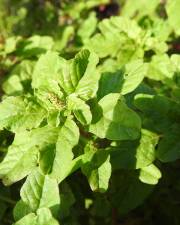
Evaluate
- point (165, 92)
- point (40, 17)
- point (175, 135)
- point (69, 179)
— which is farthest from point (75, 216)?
point (40, 17)

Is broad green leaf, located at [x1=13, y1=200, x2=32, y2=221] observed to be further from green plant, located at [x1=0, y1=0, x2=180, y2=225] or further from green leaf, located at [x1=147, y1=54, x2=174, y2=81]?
green leaf, located at [x1=147, y1=54, x2=174, y2=81]

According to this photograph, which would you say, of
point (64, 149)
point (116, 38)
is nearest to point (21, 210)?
point (64, 149)

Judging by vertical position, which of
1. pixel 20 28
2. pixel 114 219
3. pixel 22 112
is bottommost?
pixel 114 219

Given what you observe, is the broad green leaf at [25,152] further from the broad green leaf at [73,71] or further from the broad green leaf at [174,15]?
the broad green leaf at [174,15]

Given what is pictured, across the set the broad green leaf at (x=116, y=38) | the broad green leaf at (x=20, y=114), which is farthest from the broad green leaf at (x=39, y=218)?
the broad green leaf at (x=116, y=38)

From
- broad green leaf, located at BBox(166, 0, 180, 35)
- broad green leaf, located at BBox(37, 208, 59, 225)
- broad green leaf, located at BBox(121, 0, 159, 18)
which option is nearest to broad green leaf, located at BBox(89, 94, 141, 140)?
broad green leaf, located at BBox(37, 208, 59, 225)

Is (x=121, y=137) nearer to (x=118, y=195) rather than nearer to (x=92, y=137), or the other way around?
(x=92, y=137)
